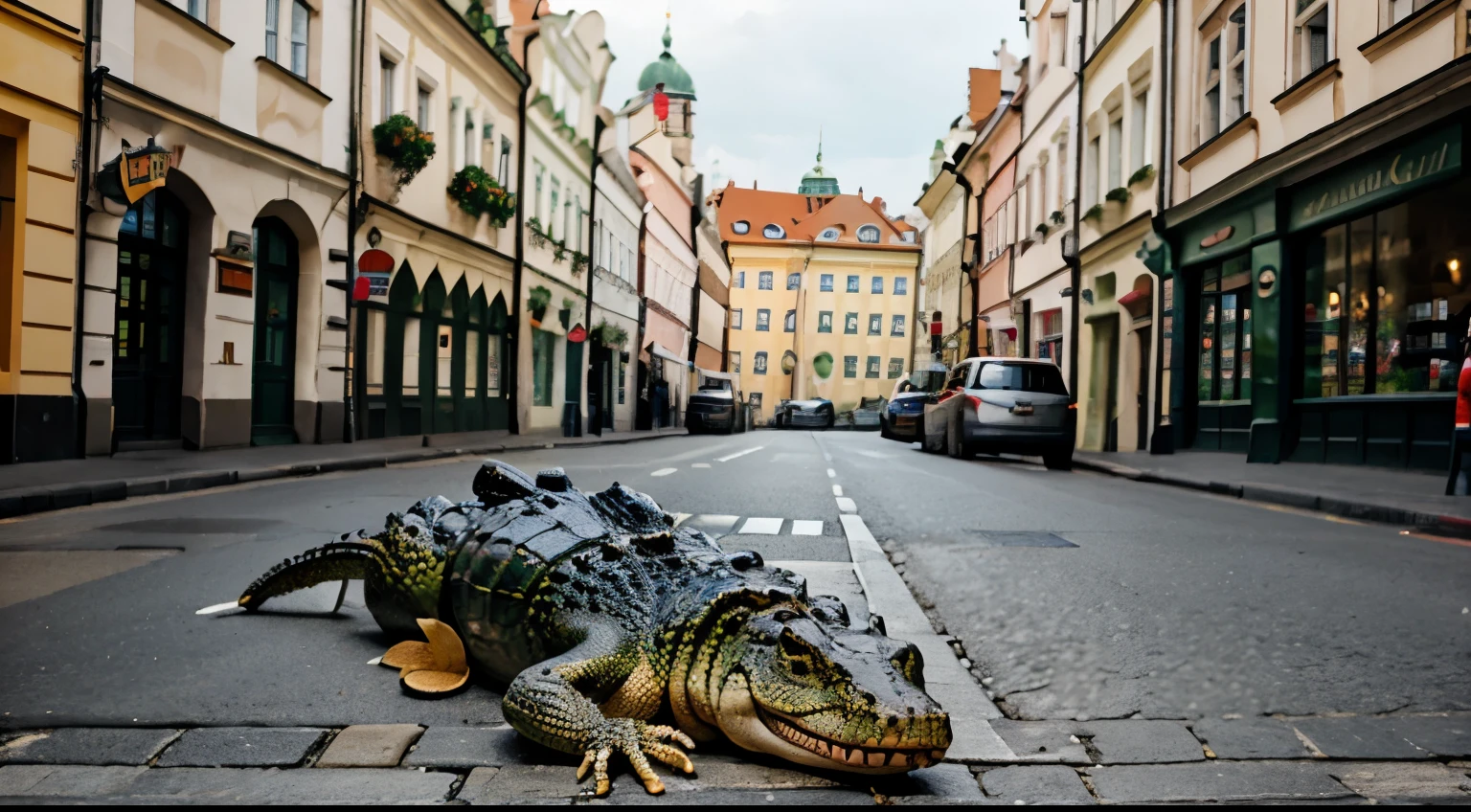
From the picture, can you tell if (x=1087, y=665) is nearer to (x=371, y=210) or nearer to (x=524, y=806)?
(x=524, y=806)

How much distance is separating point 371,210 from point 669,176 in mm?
34576

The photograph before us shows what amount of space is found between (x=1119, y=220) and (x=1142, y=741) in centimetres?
2191

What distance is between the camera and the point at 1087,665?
3.83 metres

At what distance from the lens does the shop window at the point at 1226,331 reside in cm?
1744

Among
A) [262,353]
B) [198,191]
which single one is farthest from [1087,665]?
[262,353]

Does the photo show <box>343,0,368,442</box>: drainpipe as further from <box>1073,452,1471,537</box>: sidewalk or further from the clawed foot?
the clawed foot

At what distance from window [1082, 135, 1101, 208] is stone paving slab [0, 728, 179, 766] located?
25261mm

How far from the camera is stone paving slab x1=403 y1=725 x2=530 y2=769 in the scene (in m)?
2.83

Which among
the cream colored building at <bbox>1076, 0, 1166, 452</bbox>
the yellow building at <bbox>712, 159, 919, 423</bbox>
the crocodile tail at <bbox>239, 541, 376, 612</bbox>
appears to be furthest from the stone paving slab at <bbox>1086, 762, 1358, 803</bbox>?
the yellow building at <bbox>712, 159, 919, 423</bbox>

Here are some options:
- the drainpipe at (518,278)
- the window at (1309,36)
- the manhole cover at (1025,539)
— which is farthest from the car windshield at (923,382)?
the manhole cover at (1025,539)

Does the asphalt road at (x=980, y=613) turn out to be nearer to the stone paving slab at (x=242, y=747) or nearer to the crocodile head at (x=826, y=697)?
the stone paving slab at (x=242, y=747)

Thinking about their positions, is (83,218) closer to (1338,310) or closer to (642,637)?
(642,637)

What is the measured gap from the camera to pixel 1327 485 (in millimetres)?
11438

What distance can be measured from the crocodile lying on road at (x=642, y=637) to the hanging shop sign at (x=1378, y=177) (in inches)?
466
